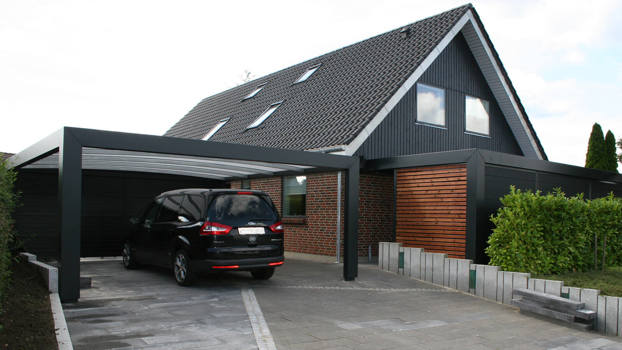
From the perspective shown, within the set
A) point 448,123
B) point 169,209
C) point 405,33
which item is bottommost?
point 169,209

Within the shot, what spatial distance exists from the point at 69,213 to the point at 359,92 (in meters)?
9.81

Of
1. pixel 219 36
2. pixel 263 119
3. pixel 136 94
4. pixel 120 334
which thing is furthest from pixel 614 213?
pixel 136 94

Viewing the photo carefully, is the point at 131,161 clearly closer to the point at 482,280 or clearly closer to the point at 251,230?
the point at 251,230

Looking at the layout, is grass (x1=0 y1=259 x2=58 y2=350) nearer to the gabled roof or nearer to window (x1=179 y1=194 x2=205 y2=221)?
window (x1=179 y1=194 x2=205 y2=221)

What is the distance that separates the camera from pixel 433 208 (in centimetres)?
1104

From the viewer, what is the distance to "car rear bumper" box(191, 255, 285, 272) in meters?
8.55

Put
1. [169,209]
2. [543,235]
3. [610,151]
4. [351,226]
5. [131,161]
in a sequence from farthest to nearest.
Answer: [610,151] → [131,161] → [351,226] → [169,209] → [543,235]

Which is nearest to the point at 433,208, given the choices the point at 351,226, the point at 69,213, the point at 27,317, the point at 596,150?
the point at 351,226

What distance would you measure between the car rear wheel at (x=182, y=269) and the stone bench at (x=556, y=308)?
5334 mm

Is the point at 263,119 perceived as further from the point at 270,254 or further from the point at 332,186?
the point at 270,254

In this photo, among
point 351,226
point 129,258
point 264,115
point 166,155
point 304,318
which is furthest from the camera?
point 264,115

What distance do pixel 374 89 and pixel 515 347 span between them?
9.92 m

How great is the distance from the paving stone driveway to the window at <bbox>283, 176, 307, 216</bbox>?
16.4 ft

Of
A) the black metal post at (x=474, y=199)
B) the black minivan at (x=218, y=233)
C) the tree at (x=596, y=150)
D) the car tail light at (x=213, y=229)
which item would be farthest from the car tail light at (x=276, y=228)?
the tree at (x=596, y=150)
